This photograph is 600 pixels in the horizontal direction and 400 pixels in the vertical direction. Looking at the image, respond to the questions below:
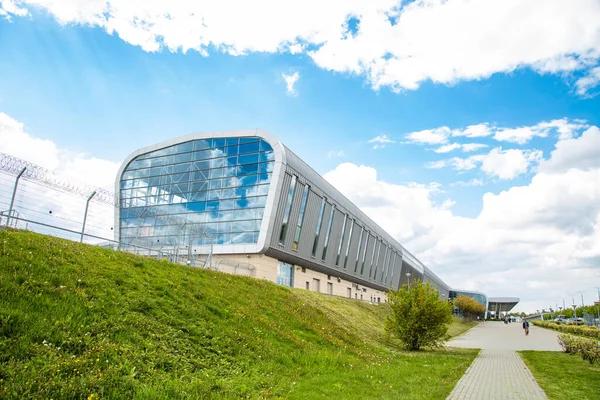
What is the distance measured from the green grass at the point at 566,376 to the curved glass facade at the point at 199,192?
2260cm

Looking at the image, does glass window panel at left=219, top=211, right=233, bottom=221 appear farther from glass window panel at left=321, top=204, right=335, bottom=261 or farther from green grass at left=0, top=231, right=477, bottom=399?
green grass at left=0, top=231, right=477, bottom=399

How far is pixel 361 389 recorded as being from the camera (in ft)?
34.7

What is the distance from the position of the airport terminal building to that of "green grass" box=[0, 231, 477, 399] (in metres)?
16.9

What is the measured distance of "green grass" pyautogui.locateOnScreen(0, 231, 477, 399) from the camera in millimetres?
7191

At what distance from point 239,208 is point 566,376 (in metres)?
27.2

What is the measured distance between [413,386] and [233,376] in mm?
5187

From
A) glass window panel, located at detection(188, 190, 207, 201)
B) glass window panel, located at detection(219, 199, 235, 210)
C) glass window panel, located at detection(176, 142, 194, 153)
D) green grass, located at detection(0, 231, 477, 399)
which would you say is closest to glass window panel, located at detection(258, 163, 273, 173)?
glass window panel, located at detection(219, 199, 235, 210)

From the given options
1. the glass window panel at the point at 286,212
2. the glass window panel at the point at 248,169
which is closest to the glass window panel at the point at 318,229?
the glass window panel at the point at 286,212

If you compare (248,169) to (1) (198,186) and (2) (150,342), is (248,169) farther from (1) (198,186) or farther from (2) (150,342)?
A: (2) (150,342)

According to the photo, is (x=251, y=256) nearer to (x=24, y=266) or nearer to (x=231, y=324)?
(x=231, y=324)

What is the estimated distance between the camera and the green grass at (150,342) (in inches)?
283

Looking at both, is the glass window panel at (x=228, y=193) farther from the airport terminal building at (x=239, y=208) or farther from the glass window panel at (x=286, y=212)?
the glass window panel at (x=286, y=212)

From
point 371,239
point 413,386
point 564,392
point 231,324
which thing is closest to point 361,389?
point 413,386

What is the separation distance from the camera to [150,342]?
372 inches
